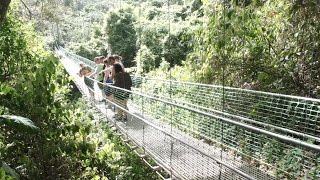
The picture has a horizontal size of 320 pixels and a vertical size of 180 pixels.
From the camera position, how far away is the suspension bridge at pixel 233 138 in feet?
7.29

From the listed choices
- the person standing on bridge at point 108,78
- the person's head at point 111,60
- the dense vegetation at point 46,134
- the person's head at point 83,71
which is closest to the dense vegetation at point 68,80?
the dense vegetation at point 46,134

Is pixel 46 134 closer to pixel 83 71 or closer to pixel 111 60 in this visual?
pixel 111 60

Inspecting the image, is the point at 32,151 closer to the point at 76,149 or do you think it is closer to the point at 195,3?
Result: the point at 76,149

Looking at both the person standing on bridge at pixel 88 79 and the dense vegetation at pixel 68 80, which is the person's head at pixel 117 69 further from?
the person standing on bridge at pixel 88 79

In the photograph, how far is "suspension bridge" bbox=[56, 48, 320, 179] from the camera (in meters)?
2.22

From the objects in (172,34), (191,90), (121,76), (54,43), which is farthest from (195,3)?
(54,43)

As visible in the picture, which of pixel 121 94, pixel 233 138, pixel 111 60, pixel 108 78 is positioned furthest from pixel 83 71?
pixel 233 138

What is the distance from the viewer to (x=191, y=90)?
490 centimetres

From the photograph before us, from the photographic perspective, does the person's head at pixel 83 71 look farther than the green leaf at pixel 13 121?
Yes

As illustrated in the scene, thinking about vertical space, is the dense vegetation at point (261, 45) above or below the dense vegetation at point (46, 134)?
above

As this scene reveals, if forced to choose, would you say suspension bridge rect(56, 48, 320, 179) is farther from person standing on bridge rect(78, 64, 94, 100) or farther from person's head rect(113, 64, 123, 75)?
person standing on bridge rect(78, 64, 94, 100)

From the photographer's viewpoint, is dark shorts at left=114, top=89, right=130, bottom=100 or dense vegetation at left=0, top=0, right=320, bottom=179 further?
dark shorts at left=114, top=89, right=130, bottom=100

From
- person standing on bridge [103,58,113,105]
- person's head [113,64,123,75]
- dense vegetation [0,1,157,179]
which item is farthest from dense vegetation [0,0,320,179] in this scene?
person's head [113,64,123,75]

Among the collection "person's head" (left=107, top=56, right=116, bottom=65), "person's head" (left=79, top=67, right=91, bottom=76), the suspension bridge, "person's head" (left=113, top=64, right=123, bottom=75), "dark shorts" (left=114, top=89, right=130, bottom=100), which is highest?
"person's head" (left=107, top=56, right=116, bottom=65)
